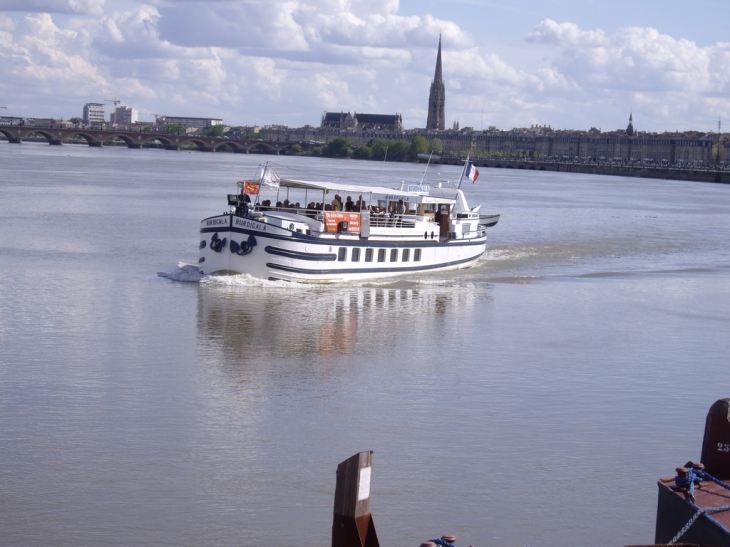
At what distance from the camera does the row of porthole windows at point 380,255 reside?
90.3 feet

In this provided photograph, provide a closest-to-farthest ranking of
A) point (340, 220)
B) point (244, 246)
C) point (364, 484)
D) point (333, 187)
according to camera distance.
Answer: point (364, 484) < point (244, 246) < point (340, 220) < point (333, 187)

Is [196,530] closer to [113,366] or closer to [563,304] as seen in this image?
[113,366]

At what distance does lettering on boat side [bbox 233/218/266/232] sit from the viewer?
25.5m

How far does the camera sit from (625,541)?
428 inches

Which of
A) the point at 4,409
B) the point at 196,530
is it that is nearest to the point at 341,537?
the point at 196,530

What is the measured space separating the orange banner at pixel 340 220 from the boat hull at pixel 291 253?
0.20 metres

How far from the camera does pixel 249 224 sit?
25641 millimetres

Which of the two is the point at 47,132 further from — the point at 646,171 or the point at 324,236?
the point at 324,236

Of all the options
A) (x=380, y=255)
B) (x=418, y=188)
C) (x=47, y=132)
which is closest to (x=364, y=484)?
(x=380, y=255)

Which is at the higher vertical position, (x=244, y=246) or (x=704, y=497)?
(x=244, y=246)

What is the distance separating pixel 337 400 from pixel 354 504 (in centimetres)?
746

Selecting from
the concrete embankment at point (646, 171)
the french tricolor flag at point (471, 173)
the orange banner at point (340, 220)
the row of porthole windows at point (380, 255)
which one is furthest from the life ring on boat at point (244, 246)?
the concrete embankment at point (646, 171)

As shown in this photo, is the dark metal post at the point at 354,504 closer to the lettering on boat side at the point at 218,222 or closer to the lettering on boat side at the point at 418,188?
the lettering on boat side at the point at 218,222

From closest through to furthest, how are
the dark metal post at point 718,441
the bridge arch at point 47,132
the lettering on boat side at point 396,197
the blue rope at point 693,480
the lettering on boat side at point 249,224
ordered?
the blue rope at point 693,480, the dark metal post at point 718,441, the lettering on boat side at point 249,224, the lettering on boat side at point 396,197, the bridge arch at point 47,132
